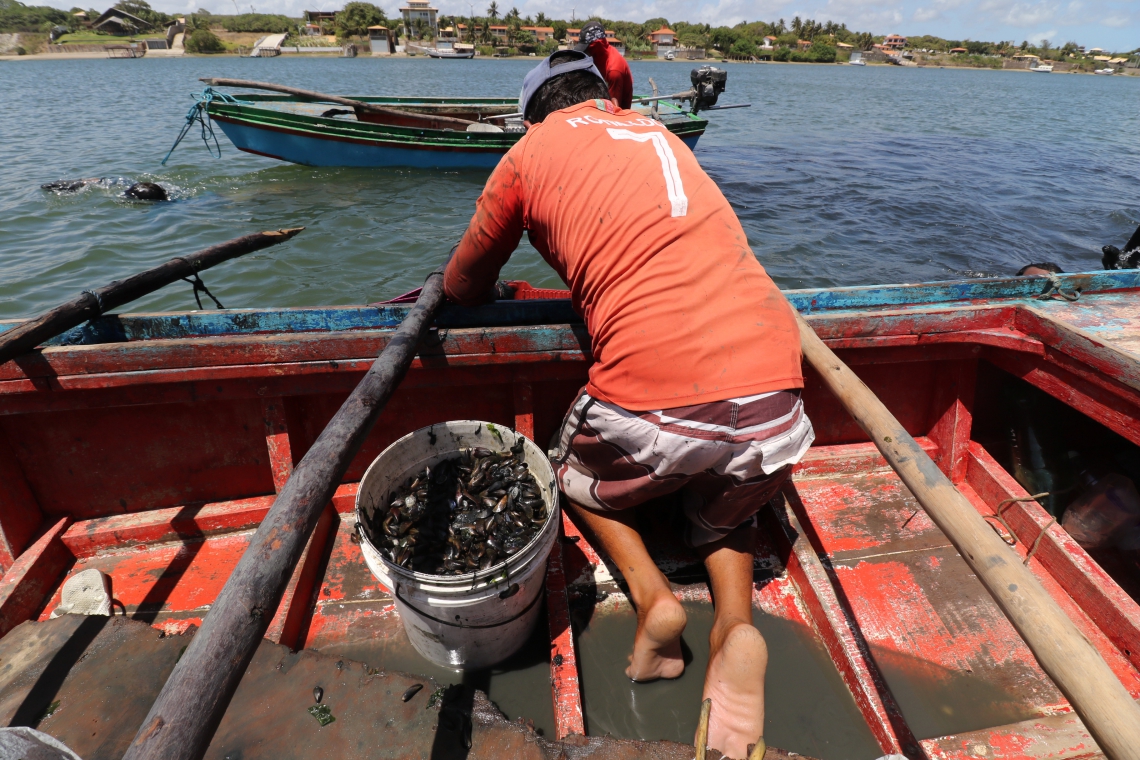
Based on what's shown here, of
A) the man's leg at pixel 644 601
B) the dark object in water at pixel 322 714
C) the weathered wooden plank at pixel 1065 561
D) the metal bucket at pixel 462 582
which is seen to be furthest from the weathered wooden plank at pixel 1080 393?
the dark object in water at pixel 322 714

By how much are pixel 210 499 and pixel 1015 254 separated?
39.0 feet

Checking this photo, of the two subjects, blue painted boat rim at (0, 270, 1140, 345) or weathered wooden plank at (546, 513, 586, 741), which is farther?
blue painted boat rim at (0, 270, 1140, 345)

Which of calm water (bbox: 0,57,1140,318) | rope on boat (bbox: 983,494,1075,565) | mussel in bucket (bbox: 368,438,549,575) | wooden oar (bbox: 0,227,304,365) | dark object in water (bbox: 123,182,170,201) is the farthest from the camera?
dark object in water (bbox: 123,182,170,201)

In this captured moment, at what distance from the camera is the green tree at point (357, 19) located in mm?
75562

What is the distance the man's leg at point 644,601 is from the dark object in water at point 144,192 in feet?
38.7

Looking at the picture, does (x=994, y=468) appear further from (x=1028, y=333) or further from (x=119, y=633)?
(x=119, y=633)

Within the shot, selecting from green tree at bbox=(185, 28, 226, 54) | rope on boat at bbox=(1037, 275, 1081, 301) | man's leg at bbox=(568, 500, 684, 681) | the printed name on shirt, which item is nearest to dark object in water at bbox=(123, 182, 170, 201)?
the printed name on shirt

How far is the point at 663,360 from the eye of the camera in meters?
1.80

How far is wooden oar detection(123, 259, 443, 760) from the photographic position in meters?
0.87

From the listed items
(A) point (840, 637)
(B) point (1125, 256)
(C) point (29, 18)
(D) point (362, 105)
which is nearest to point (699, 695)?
(A) point (840, 637)

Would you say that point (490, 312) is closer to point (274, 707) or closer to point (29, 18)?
point (274, 707)

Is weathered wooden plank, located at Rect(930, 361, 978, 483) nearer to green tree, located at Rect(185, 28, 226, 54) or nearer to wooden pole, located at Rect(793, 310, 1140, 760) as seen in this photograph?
wooden pole, located at Rect(793, 310, 1140, 760)

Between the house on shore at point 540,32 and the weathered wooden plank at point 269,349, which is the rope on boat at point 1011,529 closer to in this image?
the weathered wooden plank at point 269,349

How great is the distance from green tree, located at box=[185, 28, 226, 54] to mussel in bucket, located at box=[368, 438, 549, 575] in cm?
8218
